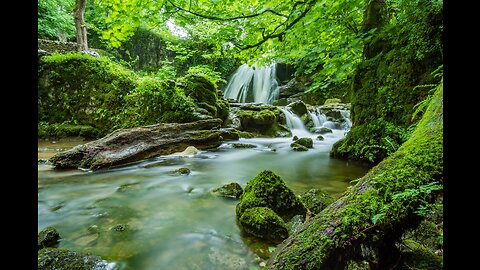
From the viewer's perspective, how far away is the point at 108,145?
648 cm

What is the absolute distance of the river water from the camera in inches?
104

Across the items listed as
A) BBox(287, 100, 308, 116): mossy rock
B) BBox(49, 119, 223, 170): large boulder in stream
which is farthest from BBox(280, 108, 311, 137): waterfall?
BBox(49, 119, 223, 170): large boulder in stream

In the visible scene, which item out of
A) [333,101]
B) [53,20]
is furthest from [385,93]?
[53,20]

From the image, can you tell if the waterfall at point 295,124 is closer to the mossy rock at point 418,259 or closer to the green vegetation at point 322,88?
the green vegetation at point 322,88

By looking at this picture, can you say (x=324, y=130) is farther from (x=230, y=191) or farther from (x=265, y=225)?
(x=265, y=225)

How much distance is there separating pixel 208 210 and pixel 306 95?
18.5 metres

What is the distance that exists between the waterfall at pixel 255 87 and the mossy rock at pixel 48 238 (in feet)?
65.4

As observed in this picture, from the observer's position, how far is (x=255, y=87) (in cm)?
2356

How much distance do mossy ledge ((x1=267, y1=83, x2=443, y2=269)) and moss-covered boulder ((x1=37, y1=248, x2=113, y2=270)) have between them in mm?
1638

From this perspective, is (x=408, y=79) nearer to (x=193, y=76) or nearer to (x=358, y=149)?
(x=358, y=149)

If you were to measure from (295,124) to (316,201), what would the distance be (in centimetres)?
1071

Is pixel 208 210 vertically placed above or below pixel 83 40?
below

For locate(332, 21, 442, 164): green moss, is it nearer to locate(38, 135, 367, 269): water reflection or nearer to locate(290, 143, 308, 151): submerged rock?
locate(38, 135, 367, 269): water reflection
